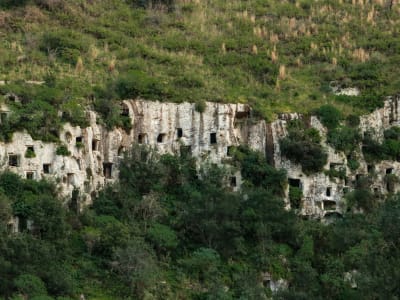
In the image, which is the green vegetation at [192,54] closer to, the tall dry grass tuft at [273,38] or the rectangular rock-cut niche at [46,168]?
the tall dry grass tuft at [273,38]

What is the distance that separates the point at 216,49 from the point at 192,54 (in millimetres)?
2317

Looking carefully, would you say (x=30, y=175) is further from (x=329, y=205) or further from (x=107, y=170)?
(x=329, y=205)

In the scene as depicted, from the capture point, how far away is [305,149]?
61.0 meters

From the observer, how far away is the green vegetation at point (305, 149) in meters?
61.2

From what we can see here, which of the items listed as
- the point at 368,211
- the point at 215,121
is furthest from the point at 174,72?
the point at 368,211

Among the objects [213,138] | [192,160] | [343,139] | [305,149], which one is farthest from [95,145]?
[343,139]

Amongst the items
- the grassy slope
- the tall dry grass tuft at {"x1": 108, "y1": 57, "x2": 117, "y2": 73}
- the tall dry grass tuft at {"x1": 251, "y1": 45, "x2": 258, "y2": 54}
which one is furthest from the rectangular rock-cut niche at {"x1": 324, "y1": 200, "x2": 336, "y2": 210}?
the tall dry grass tuft at {"x1": 108, "y1": 57, "x2": 117, "y2": 73}

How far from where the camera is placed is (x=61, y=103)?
57812mm

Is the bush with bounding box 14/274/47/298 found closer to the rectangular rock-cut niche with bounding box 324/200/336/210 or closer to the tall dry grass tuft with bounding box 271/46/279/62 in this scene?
the rectangular rock-cut niche with bounding box 324/200/336/210

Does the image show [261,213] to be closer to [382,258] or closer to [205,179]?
[205,179]

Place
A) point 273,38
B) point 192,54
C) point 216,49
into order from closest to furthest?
point 192,54
point 216,49
point 273,38

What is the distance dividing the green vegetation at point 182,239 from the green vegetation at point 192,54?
14.4 feet

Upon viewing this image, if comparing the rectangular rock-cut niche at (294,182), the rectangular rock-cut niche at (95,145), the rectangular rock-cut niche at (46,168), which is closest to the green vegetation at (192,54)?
the rectangular rock-cut niche at (95,145)

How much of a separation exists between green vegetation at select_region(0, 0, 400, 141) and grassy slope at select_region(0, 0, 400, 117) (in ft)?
0.28
